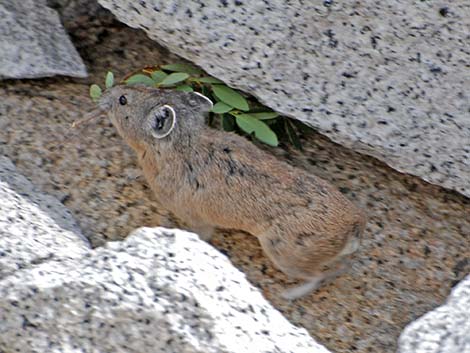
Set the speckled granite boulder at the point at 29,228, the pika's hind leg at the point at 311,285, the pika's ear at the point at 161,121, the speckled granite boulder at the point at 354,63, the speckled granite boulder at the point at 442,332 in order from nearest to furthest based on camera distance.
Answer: the speckled granite boulder at the point at 442,332 < the speckled granite boulder at the point at 29,228 < the pika's hind leg at the point at 311,285 < the speckled granite boulder at the point at 354,63 < the pika's ear at the point at 161,121

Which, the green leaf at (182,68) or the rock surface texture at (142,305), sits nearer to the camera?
the rock surface texture at (142,305)

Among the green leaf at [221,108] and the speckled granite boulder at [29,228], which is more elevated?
the green leaf at [221,108]

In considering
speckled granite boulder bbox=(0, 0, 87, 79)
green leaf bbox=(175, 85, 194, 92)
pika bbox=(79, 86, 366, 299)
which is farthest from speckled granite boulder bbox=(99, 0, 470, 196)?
speckled granite boulder bbox=(0, 0, 87, 79)

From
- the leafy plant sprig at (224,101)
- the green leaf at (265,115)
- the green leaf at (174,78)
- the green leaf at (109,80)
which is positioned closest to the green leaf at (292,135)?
the leafy plant sprig at (224,101)

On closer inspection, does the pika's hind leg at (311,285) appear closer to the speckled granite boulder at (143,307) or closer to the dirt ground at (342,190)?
the dirt ground at (342,190)

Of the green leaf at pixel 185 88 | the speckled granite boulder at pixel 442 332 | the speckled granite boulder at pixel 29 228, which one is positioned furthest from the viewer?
the green leaf at pixel 185 88

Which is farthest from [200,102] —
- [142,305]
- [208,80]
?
[142,305]

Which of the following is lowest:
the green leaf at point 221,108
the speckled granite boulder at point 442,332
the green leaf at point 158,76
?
the green leaf at point 158,76

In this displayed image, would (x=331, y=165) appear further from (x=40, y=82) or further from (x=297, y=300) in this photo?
(x=40, y=82)

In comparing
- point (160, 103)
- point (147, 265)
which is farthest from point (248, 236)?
point (147, 265)
